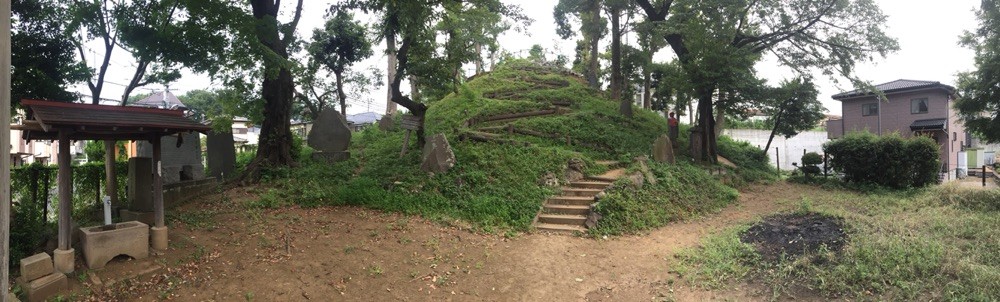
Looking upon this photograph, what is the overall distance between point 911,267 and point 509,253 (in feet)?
17.2

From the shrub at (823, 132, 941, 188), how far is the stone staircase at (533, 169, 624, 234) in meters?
9.90

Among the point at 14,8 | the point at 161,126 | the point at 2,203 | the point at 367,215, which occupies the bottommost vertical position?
the point at 367,215

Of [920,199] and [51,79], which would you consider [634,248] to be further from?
[51,79]

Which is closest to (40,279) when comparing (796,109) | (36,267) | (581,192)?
(36,267)

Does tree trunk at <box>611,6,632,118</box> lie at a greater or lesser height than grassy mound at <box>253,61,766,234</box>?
greater

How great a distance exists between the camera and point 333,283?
6.22 meters

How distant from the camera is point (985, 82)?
479 inches

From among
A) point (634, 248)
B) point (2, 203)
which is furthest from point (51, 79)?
point (634, 248)

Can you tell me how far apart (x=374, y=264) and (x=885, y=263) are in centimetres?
663

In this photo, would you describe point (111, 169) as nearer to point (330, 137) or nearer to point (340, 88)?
point (330, 137)

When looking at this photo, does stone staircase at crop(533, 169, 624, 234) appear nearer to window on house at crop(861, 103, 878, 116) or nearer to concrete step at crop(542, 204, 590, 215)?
concrete step at crop(542, 204, 590, 215)

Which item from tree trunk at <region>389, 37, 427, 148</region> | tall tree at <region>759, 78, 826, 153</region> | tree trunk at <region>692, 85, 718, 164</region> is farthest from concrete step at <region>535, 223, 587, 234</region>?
tall tree at <region>759, 78, 826, 153</region>

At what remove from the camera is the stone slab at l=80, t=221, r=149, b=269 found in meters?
5.69

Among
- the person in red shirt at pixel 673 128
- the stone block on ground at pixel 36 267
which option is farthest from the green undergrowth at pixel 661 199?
the stone block on ground at pixel 36 267
